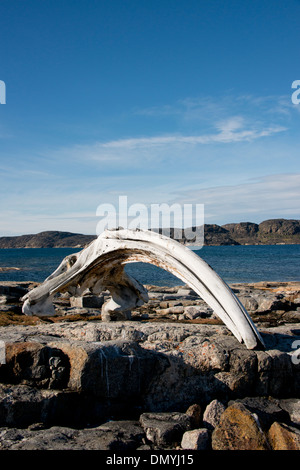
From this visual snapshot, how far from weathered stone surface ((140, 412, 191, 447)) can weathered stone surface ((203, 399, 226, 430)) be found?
274 millimetres

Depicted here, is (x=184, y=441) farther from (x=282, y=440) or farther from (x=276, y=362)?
(x=276, y=362)

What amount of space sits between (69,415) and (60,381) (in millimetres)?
396

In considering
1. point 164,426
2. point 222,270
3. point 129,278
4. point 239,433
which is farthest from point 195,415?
point 222,270

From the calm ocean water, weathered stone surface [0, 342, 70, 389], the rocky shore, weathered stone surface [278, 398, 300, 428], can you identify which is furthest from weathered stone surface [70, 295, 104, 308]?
the calm ocean water

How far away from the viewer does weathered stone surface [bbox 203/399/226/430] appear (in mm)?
4383

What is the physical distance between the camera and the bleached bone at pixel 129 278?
5305 mm

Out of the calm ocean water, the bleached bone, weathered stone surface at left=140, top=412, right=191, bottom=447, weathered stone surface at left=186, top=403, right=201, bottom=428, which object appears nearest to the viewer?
weathered stone surface at left=140, top=412, right=191, bottom=447

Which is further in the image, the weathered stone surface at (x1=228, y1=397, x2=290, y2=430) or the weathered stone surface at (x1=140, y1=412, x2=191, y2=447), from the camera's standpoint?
the weathered stone surface at (x1=228, y1=397, x2=290, y2=430)

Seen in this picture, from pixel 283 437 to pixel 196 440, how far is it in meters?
0.92

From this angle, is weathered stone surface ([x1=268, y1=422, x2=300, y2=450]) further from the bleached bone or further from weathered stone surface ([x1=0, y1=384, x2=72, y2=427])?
weathered stone surface ([x1=0, y1=384, x2=72, y2=427])

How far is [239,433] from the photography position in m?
3.90

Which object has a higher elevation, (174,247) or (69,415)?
(174,247)

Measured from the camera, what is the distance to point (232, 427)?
3959mm
